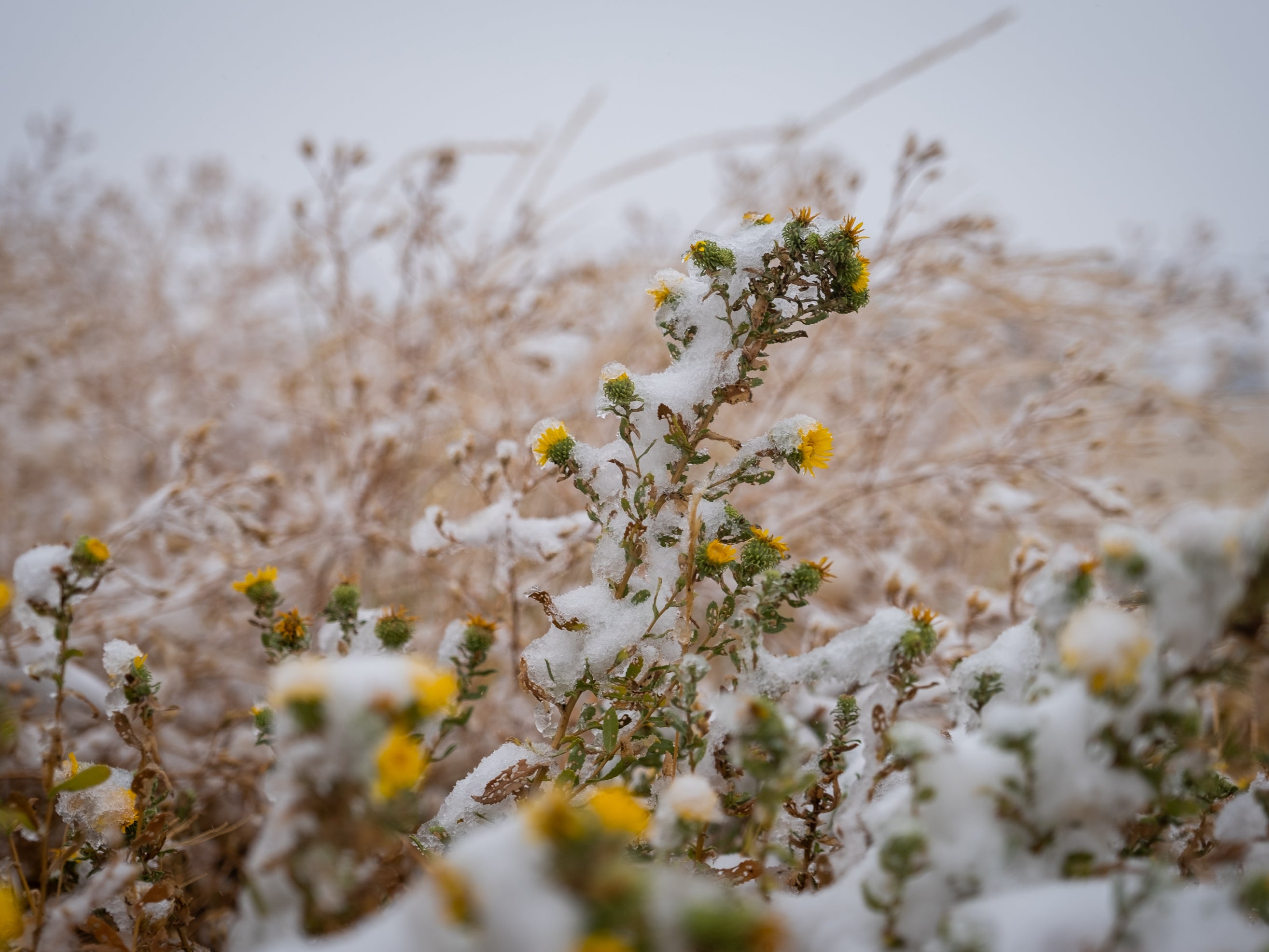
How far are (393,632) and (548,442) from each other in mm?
307

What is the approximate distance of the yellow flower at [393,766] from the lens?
1.32ft

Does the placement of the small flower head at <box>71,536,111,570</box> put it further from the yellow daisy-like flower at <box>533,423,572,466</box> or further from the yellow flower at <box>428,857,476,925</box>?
the yellow flower at <box>428,857,476,925</box>

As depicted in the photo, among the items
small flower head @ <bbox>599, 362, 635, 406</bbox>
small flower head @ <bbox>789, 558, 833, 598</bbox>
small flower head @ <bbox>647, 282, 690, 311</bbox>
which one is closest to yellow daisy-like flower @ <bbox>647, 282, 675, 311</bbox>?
small flower head @ <bbox>647, 282, 690, 311</bbox>

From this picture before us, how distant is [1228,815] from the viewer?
2.06 ft

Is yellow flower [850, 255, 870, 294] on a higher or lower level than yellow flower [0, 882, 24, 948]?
higher

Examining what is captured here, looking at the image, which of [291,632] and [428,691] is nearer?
[428,691]

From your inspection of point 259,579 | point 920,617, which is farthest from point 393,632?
point 920,617

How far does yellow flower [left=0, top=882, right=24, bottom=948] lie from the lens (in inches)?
21.1

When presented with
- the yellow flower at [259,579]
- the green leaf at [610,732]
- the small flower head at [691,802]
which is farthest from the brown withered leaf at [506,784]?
the yellow flower at [259,579]

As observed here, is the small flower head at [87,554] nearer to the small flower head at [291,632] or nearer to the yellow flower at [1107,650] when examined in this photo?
the small flower head at [291,632]

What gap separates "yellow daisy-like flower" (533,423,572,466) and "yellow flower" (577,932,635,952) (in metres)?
0.50

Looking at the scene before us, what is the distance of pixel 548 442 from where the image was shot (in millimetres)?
781

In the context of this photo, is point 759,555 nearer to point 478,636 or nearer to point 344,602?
point 478,636

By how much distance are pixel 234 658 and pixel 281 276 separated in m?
3.10
